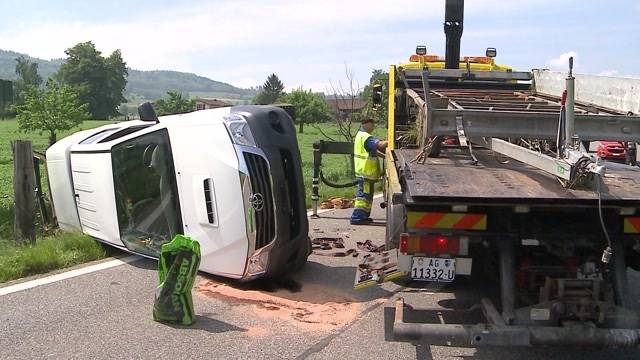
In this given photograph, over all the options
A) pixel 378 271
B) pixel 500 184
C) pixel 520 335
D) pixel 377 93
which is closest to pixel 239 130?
pixel 378 271

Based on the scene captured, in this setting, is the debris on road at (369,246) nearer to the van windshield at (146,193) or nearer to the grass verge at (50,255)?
the van windshield at (146,193)

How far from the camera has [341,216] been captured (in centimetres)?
1055

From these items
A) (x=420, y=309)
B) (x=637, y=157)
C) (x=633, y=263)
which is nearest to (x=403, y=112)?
(x=637, y=157)

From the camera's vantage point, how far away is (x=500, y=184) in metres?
4.30

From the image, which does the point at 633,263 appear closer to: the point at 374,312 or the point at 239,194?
the point at 374,312

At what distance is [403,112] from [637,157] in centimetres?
261

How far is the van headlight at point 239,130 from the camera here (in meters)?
5.77

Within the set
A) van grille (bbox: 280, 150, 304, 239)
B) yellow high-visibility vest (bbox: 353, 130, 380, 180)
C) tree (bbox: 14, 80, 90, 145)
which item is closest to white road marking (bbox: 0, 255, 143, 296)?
van grille (bbox: 280, 150, 304, 239)

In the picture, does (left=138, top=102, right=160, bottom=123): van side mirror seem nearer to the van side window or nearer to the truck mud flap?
the van side window

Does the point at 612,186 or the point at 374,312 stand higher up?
the point at 612,186

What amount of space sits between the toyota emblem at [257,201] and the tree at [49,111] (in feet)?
77.7

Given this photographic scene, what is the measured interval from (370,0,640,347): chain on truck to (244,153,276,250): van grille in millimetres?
1353

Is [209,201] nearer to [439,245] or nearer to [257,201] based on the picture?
[257,201]

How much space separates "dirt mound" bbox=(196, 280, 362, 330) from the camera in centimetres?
525
